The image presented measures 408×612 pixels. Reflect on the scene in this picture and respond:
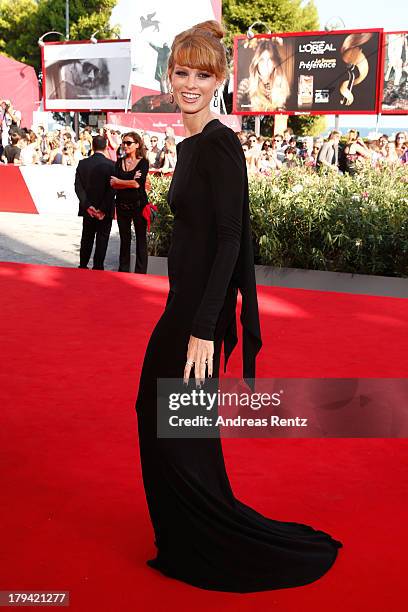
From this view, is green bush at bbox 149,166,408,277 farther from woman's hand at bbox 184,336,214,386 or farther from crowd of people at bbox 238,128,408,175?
woman's hand at bbox 184,336,214,386

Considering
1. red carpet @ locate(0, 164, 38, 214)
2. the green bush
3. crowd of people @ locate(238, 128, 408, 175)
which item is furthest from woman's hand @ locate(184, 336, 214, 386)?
red carpet @ locate(0, 164, 38, 214)

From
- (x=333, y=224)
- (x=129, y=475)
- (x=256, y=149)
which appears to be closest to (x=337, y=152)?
(x=256, y=149)

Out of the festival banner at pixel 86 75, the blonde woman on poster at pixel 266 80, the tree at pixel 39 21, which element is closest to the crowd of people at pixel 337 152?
the blonde woman on poster at pixel 266 80

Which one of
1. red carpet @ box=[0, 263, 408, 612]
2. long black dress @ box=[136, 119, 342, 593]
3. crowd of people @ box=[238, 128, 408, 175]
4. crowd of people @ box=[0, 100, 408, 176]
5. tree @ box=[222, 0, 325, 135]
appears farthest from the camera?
tree @ box=[222, 0, 325, 135]

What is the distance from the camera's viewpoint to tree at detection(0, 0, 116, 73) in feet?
165

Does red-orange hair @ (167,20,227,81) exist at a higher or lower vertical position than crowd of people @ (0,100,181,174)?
higher

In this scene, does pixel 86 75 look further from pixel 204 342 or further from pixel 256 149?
pixel 204 342

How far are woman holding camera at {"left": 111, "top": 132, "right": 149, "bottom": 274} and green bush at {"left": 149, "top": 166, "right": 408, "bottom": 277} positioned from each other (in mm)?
1315

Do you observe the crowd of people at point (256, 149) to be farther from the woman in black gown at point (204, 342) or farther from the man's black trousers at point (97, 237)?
the woman in black gown at point (204, 342)

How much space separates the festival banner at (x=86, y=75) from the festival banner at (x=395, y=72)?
7439mm

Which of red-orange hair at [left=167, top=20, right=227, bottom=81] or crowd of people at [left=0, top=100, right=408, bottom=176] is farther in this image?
crowd of people at [left=0, top=100, right=408, bottom=176]

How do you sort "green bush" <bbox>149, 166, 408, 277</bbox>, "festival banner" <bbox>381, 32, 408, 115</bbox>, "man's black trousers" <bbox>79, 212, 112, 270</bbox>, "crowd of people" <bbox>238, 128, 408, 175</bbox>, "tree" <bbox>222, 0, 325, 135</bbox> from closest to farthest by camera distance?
"green bush" <bbox>149, 166, 408, 277</bbox> → "man's black trousers" <bbox>79, 212, 112, 270</bbox> → "crowd of people" <bbox>238, 128, 408, 175</bbox> → "festival banner" <bbox>381, 32, 408, 115</bbox> → "tree" <bbox>222, 0, 325, 135</bbox>

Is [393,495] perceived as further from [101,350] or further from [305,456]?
[101,350]

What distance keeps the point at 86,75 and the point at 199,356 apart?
2281 centimetres
